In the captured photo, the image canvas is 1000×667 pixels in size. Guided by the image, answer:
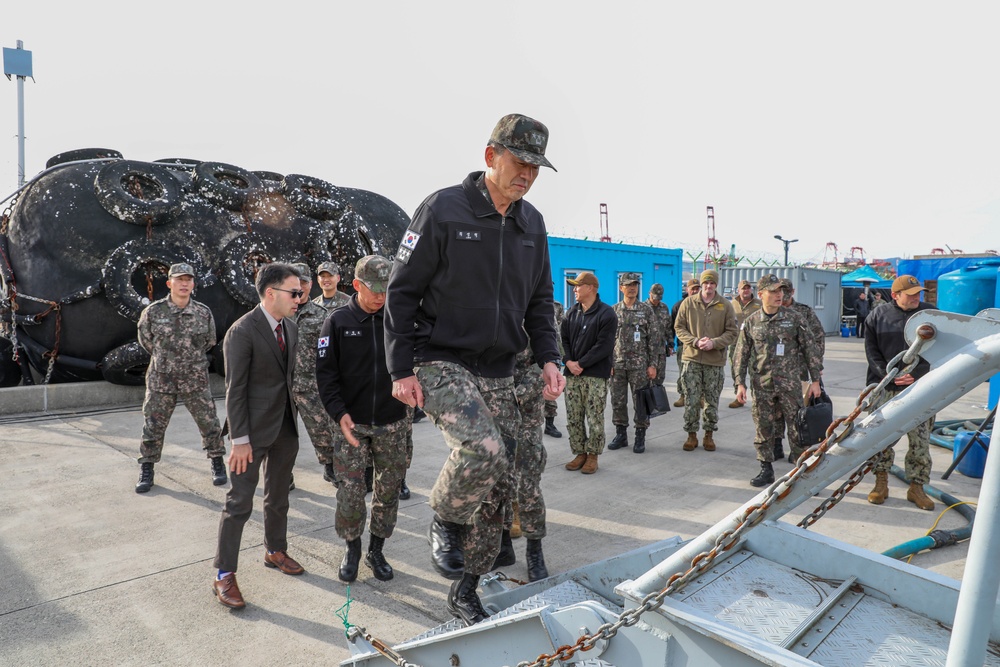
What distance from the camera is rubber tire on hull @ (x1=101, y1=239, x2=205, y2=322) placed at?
28.8 feet

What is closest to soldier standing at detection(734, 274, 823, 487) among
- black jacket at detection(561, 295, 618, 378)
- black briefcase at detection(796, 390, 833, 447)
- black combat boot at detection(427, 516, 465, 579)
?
black briefcase at detection(796, 390, 833, 447)

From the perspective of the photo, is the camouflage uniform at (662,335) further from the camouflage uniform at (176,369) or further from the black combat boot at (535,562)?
the camouflage uniform at (176,369)

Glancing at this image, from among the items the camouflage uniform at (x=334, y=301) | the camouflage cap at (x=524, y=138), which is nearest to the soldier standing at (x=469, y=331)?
the camouflage cap at (x=524, y=138)

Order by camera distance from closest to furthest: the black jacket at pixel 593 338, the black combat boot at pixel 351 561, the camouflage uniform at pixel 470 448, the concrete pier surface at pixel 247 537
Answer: the camouflage uniform at pixel 470 448 → the concrete pier surface at pixel 247 537 → the black combat boot at pixel 351 561 → the black jacket at pixel 593 338

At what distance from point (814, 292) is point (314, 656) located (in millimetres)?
23459

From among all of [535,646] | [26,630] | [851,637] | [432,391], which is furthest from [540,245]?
[26,630]

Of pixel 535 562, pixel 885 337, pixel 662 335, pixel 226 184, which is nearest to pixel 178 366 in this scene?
pixel 535 562

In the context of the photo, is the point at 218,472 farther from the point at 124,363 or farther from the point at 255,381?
the point at 124,363

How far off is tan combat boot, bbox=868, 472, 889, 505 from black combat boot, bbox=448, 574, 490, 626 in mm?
3605

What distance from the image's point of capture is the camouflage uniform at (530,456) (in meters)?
3.68

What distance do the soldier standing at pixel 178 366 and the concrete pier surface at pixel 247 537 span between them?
468 millimetres

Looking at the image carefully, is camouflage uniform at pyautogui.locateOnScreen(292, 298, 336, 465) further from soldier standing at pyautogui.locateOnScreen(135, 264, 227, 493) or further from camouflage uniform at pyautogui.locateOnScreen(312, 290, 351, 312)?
soldier standing at pyautogui.locateOnScreen(135, 264, 227, 493)

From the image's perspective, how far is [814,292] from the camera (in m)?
22.7

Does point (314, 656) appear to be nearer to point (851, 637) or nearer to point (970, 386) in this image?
point (851, 637)
